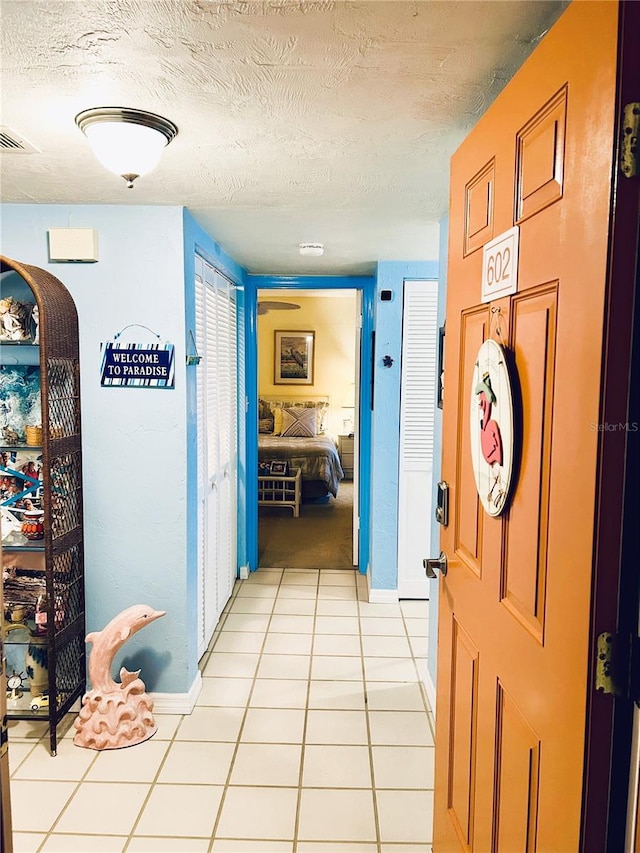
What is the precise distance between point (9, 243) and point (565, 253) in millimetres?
2459

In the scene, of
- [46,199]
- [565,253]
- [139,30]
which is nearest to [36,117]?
[139,30]

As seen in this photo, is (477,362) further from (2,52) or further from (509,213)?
(2,52)

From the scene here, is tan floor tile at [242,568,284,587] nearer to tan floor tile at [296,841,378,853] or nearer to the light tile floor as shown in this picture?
the light tile floor

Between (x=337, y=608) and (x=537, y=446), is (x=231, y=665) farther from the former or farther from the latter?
(x=537, y=446)

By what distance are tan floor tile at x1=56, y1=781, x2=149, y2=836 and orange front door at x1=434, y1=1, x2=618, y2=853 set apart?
3.93 ft

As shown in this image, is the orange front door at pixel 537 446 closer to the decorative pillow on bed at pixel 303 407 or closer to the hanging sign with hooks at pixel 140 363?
the hanging sign with hooks at pixel 140 363

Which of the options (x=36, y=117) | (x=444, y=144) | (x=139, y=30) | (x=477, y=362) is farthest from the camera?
(x=444, y=144)

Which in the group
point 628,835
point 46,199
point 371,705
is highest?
point 46,199

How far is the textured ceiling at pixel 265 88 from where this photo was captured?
3.97ft

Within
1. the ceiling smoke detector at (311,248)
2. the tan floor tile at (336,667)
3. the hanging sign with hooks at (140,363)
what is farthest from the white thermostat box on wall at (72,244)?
the tan floor tile at (336,667)

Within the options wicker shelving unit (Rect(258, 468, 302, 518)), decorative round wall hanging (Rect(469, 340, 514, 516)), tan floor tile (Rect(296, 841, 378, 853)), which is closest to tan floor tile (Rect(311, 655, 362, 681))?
tan floor tile (Rect(296, 841, 378, 853))

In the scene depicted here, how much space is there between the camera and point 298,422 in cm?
805

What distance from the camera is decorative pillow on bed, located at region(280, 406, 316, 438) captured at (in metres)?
7.96

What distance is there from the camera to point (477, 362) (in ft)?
4.78
